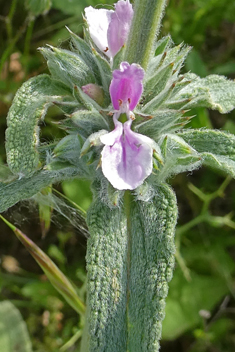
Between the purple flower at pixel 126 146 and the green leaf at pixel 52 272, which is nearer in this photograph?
the purple flower at pixel 126 146

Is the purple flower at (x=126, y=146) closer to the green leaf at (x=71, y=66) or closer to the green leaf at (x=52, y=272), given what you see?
the green leaf at (x=71, y=66)

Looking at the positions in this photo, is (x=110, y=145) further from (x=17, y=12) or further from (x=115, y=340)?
(x=17, y=12)

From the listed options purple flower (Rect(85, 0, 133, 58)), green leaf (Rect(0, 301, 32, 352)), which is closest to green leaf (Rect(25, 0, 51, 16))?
purple flower (Rect(85, 0, 133, 58))

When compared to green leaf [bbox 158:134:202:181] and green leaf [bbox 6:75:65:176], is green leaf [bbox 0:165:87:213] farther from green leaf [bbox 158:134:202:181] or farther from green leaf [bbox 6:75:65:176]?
green leaf [bbox 158:134:202:181]

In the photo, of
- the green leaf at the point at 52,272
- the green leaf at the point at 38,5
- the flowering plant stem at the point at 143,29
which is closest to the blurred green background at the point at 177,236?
the green leaf at the point at 38,5

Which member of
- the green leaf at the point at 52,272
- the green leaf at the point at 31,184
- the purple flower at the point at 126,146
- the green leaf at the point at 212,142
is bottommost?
the green leaf at the point at 52,272
